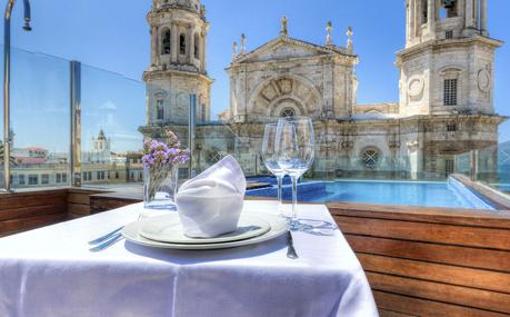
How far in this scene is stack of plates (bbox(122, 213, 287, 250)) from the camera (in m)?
0.69

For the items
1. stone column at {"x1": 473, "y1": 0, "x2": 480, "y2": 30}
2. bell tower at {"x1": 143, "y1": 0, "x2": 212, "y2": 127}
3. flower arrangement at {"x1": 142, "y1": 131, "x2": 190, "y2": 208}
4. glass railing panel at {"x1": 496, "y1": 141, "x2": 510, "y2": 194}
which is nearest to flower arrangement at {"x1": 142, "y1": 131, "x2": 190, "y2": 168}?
flower arrangement at {"x1": 142, "y1": 131, "x2": 190, "y2": 208}

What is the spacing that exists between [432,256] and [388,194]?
936 cm

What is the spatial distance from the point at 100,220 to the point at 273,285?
0.72 metres

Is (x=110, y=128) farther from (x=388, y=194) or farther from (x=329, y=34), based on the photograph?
(x=329, y=34)

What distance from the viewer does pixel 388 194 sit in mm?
10086

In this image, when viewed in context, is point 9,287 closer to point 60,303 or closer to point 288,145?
point 60,303

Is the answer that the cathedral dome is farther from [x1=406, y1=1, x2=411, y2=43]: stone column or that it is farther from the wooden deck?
the wooden deck

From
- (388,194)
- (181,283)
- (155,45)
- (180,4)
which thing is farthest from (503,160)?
(155,45)

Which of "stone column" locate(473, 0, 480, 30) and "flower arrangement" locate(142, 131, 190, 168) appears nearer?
"flower arrangement" locate(142, 131, 190, 168)

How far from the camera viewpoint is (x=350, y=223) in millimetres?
1619

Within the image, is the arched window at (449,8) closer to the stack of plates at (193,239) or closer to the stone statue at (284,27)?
the stone statue at (284,27)

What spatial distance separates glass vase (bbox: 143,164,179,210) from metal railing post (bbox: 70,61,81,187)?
8.03ft

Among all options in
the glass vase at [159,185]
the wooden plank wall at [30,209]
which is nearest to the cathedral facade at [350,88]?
the wooden plank wall at [30,209]

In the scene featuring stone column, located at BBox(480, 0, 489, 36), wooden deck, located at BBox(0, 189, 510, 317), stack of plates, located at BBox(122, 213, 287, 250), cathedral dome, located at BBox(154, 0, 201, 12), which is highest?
cathedral dome, located at BBox(154, 0, 201, 12)
